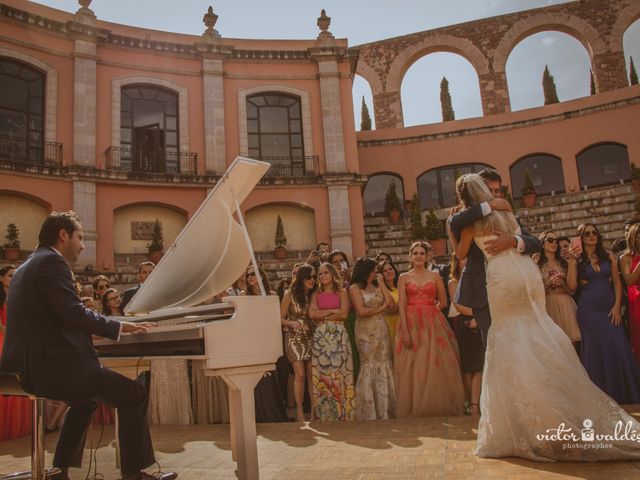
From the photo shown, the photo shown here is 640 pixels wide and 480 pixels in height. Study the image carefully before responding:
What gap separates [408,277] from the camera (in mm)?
5574

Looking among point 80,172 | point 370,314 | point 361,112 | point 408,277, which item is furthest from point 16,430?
point 361,112

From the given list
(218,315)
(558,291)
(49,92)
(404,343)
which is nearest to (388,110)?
(49,92)

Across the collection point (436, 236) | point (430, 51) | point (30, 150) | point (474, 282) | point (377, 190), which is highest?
point (430, 51)

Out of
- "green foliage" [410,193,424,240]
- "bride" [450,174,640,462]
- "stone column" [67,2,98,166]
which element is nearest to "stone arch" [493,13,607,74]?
"green foliage" [410,193,424,240]

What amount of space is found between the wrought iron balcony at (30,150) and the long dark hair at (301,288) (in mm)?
11579

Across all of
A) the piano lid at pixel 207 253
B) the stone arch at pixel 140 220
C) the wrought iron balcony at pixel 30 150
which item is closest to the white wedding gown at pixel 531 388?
the piano lid at pixel 207 253

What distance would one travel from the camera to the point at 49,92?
592 inches

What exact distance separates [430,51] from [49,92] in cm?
1560

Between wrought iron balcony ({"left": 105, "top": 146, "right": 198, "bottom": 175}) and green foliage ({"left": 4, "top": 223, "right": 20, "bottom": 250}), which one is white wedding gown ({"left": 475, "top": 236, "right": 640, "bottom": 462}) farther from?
wrought iron balcony ({"left": 105, "top": 146, "right": 198, "bottom": 175})

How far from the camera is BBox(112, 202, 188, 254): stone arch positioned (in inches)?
616

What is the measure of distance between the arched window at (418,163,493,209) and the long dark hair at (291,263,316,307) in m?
14.7

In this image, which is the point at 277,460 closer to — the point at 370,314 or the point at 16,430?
the point at 370,314

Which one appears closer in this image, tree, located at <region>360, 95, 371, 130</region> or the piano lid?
the piano lid

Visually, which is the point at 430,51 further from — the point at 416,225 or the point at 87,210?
the point at 87,210
